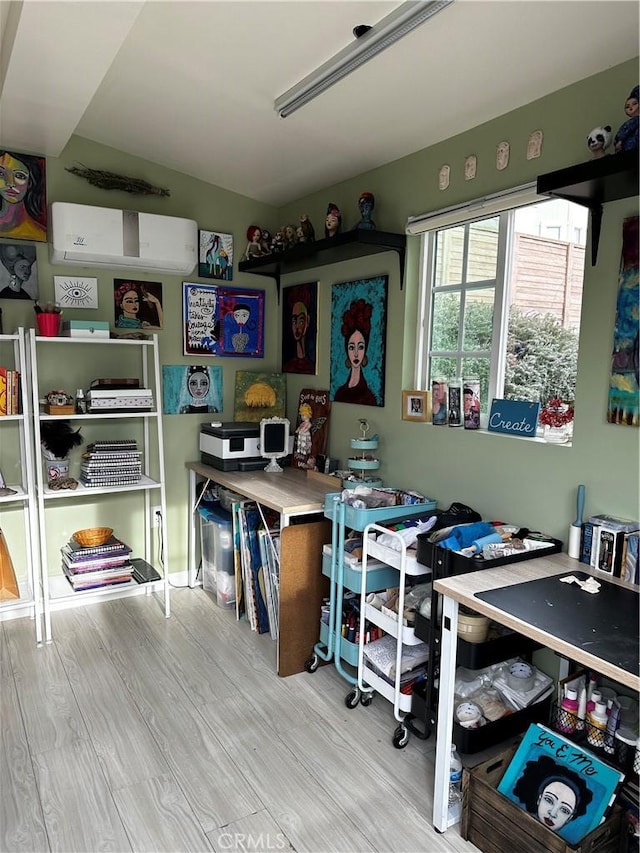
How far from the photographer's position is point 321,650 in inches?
109

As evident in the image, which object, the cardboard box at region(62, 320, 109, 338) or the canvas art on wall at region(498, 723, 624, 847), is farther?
the cardboard box at region(62, 320, 109, 338)

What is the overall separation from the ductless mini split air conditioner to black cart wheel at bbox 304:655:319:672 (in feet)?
7.26

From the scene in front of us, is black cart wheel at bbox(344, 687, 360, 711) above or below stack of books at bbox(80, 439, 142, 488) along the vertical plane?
below

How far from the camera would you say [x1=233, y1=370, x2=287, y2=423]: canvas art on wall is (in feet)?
12.5

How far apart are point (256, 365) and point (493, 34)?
93.1 inches

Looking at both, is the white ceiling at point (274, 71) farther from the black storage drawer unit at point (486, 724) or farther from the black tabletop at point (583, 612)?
the black storage drawer unit at point (486, 724)

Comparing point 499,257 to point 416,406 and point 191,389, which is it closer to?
point 416,406

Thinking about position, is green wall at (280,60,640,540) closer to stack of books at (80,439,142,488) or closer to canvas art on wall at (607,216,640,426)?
canvas art on wall at (607,216,640,426)

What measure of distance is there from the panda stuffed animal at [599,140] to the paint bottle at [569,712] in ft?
5.71

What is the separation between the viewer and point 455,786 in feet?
6.43

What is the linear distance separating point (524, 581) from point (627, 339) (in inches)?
33.6

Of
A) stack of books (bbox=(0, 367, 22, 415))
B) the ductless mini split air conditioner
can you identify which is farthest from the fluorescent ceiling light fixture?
stack of books (bbox=(0, 367, 22, 415))

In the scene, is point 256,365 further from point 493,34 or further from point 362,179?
point 493,34

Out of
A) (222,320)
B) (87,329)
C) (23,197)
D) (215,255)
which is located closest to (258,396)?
(222,320)
